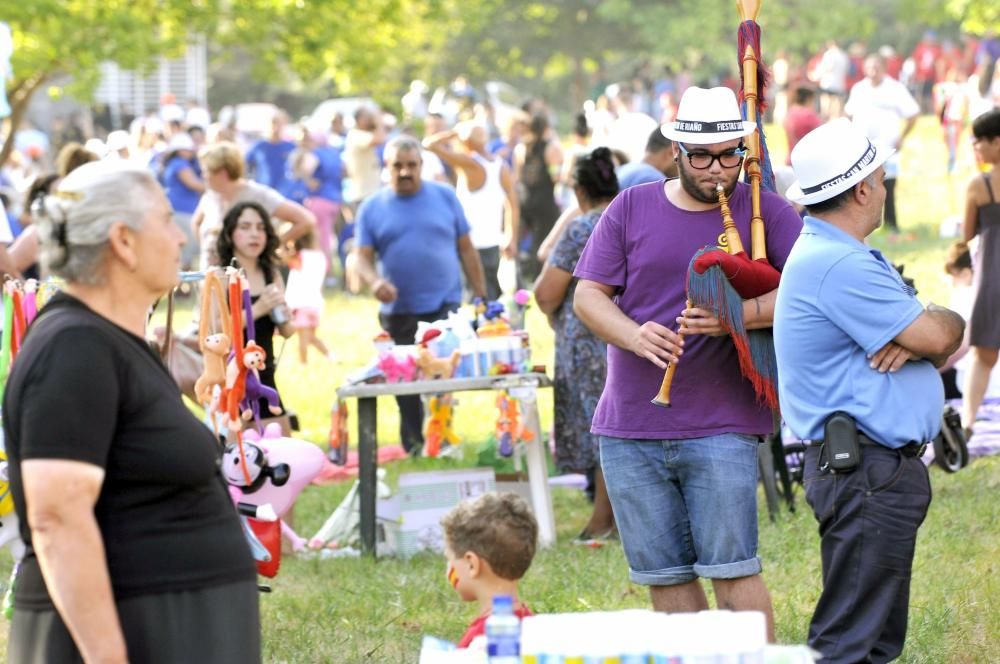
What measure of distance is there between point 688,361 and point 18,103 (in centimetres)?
1395

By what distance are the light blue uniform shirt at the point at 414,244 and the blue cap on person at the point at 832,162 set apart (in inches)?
217

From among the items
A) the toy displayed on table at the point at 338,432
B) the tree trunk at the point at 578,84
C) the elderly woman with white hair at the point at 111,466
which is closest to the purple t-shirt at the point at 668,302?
the elderly woman with white hair at the point at 111,466

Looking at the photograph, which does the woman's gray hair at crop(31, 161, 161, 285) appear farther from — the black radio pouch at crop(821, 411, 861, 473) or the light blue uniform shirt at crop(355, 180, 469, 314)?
the light blue uniform shirt at crop(355, 180, 469, 314)

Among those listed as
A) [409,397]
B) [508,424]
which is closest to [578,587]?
[508,424]

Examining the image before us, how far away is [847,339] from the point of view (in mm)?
4543

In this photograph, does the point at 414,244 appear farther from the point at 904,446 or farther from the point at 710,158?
the point at 904,446

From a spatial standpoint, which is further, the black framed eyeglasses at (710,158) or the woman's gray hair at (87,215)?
the black framed eyeglasses at (710,158)

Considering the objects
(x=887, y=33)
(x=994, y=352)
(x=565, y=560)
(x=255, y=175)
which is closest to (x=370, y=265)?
(x=565, y=560)

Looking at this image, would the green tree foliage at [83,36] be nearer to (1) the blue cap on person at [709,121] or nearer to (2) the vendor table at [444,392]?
(2) the vendor table at [444,392]

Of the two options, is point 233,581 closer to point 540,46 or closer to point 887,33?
point 540,46

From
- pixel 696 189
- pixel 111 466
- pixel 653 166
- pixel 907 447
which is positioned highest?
pixel 653 166

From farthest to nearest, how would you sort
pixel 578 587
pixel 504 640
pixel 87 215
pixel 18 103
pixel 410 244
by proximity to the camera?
pixel 18 103 → pixel 410 244 → pixel 578 587 → pixel 87 215 → pixel 504 640

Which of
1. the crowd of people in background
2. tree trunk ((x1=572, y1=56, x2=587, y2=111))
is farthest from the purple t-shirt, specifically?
tree trunk ((x1=572, y1=56, x2=587, y2=111))

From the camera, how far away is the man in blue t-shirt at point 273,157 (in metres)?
20.9
